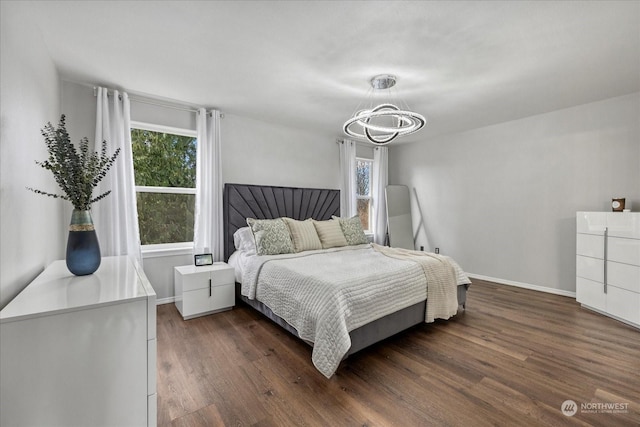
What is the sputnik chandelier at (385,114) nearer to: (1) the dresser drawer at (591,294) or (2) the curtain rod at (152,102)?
(2) the curtain rod at (152,102)

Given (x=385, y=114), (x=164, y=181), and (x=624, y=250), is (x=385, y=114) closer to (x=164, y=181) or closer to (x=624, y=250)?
(x=164, y=181)

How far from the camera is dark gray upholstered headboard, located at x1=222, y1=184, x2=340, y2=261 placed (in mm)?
3721

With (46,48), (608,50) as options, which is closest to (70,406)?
(46,48)

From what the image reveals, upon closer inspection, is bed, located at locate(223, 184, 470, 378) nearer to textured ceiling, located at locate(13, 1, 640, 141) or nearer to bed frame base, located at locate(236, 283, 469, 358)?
bed frame base, located at locate(236, 283, 469, 358)

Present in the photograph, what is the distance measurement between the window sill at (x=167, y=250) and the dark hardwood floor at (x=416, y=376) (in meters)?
0.88

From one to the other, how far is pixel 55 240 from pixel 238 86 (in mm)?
2203

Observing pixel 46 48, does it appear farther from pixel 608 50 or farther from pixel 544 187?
pixel 544 187

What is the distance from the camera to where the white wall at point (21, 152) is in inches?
53.0

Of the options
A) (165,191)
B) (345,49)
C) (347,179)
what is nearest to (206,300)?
(165,191)

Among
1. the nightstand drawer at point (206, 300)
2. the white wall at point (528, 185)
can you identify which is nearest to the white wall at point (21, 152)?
the nightstand drawer at point (206, 300)

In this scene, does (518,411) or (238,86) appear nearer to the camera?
(518,411)

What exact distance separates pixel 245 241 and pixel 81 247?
6.59 feet

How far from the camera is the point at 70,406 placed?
3.55 ft

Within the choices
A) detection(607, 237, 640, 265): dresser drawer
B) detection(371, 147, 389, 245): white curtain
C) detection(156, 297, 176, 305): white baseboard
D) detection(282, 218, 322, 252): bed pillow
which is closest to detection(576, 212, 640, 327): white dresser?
detection(607, 237, 640, 265): dresser drawer
